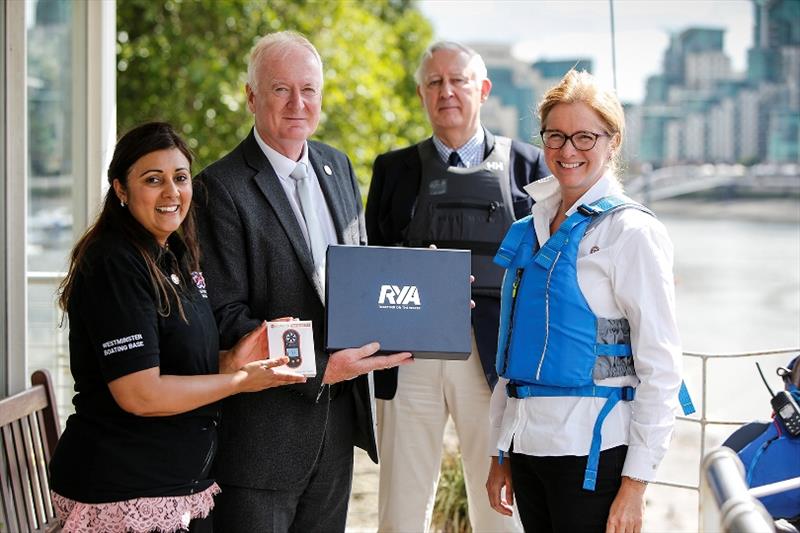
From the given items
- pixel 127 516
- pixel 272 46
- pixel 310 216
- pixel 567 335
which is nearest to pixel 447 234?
pixel 310 216

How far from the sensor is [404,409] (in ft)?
12.6

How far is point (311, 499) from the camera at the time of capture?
10.6 ft

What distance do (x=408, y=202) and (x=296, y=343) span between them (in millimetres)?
1161

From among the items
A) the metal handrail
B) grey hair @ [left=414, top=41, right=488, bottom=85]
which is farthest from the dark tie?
the metal handrail

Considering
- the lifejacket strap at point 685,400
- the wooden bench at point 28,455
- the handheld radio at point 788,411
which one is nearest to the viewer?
the lifejacket strap at point 685,400

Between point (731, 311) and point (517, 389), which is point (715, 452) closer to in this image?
point (517, 389)

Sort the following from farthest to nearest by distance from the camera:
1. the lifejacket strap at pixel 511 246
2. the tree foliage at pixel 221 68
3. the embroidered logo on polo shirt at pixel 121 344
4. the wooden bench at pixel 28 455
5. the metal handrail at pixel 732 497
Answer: the tree foliage at pixel 221 68 → the wooden bench at pixel 28 455 → the lifejacket strap at pixel 511 246 → the embroidered logo on polo shirt at pixel 121 344 → the metal handrail at pixel 732 497

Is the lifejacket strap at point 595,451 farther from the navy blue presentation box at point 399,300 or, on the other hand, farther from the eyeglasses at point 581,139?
the eyeglasses at point 581,139

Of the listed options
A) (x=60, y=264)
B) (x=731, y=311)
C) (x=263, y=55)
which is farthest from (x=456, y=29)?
(x=263, y=55)

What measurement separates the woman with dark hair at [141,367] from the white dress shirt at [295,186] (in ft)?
1.48

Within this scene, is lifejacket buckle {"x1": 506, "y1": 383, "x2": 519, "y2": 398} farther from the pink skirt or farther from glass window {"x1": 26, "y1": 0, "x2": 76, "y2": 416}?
glass window {"x1": 26, "y1": 0, "x2": 76, "y2": 416}

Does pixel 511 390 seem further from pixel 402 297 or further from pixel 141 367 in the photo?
pixel 141 367

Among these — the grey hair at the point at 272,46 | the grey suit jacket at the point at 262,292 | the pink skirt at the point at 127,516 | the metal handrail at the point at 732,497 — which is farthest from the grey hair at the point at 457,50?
the metal handrail at the point at 732,497

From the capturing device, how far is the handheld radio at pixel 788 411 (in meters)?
2.99
